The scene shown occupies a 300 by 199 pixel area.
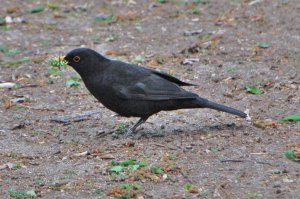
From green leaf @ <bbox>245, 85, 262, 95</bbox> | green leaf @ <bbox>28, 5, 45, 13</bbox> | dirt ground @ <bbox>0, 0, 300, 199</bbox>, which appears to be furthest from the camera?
green leaf @ <bbox>28, 5, 45, 13</bbox>

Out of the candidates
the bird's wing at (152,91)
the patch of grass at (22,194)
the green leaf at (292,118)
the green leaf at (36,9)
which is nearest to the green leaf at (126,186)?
the patch of grass at (22,194)

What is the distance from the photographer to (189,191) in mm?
6332

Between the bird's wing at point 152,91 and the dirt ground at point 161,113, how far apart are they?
0.38 m

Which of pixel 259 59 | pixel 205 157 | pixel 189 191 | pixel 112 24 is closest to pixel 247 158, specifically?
pixel 205 157

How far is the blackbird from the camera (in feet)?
26.7

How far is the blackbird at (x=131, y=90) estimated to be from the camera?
8141 millimetres

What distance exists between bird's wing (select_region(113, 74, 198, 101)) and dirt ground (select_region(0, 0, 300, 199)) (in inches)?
15.1

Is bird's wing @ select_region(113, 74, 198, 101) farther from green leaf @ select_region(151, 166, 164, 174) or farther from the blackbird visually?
green leaf @ select_region(151, 166, 164, 174)

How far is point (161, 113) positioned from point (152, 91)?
0.86 m

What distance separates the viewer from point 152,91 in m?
8.22

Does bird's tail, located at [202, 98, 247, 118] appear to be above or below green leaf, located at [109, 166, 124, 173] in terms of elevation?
above

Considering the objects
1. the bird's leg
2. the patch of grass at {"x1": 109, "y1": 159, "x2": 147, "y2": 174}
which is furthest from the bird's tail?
the patch of grass at {"x1": 109, "y1": 159, "x2": 147, "y2": 174}

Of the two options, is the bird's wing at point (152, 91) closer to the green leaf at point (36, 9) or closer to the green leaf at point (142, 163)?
the green leaf at point (142, 163)

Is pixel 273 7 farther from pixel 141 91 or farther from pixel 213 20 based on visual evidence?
pixel 141 91
